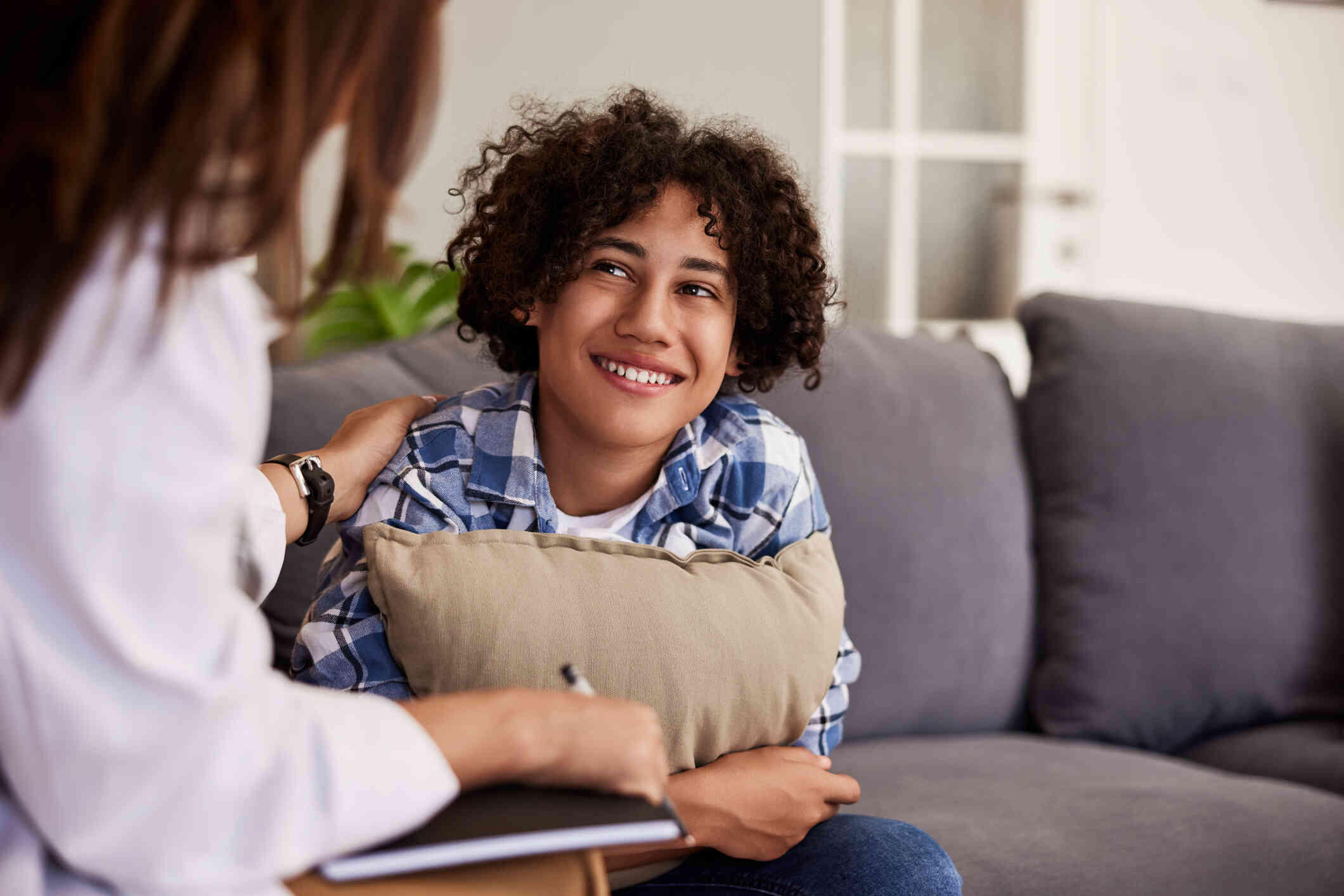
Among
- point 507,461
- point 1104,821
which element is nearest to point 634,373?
point 507,461

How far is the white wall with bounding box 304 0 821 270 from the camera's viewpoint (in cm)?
306

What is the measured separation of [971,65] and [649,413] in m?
2.86

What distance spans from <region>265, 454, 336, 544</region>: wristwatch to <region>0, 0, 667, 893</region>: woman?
1.42 feet

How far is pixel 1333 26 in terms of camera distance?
3.84 metres

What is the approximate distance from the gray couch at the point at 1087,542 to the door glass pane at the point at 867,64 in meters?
1.89

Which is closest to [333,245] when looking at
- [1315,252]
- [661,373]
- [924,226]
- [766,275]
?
[661,373]

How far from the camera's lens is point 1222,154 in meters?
3.76

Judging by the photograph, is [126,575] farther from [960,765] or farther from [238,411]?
[960,765]

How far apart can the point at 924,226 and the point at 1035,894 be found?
8.94 feet

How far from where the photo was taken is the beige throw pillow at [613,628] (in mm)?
934

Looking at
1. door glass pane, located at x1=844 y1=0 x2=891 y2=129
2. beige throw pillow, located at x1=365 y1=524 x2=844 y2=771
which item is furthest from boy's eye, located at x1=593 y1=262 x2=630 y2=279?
door glass pane, located at x1=844 y1=0 x2=891 y2=129

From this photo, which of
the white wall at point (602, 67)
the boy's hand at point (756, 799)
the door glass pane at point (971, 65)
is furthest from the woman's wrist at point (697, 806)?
the door glass pane at point (971, 65)

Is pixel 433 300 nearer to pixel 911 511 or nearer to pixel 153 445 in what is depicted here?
pixel 911 511

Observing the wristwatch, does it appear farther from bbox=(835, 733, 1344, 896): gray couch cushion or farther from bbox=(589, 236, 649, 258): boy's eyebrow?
bbox=(835, 733, 1344, 896): gray couch cushion
